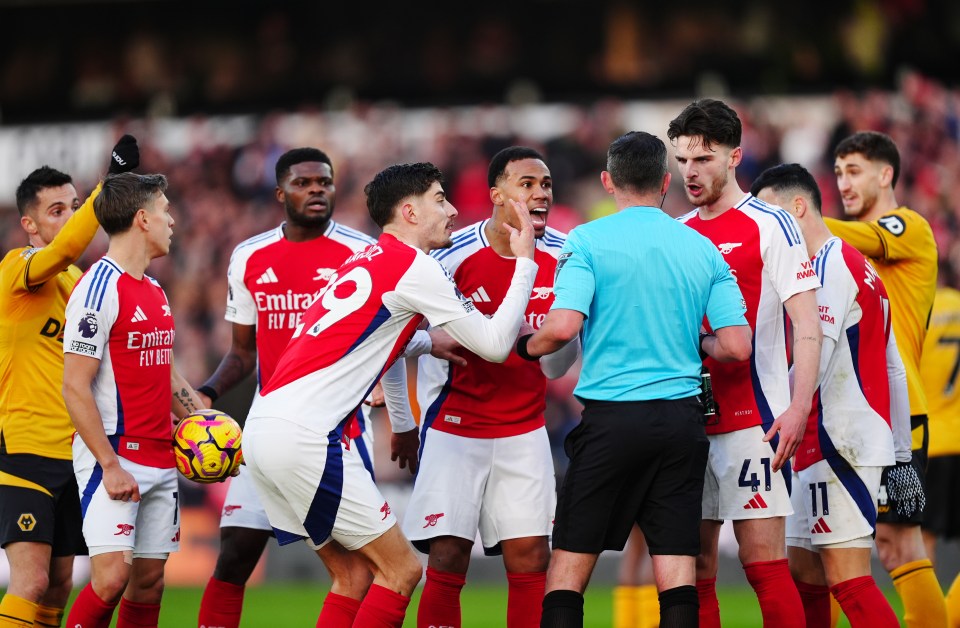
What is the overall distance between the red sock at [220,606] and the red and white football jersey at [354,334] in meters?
1.90

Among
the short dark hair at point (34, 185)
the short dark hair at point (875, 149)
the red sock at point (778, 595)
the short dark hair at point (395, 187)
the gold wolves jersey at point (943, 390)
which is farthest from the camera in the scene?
the gold wolves jersey at point (943, 390)

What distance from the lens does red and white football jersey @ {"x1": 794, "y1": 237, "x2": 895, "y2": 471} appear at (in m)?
6.67

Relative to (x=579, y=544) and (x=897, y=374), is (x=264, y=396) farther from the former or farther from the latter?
(x=897, y=374)

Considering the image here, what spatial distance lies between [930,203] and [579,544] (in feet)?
31.0

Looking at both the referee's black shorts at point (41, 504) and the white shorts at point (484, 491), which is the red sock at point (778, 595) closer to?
the white shorts at point (484, 491)

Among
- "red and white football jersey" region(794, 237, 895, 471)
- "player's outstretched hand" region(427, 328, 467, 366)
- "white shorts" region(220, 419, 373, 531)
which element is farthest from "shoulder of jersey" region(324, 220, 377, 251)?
"red and white football jersey" region(794, 237, 895, 471)

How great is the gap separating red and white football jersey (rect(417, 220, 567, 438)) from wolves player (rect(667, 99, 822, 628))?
108 cm

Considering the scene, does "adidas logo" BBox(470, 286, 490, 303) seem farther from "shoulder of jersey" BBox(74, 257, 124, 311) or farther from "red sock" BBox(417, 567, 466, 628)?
"shoulder of jersey" BBox(74, 257, 124, 311)

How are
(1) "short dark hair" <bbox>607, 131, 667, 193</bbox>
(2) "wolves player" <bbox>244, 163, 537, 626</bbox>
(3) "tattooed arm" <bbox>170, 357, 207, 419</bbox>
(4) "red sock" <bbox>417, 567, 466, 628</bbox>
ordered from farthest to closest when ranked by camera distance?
(3) "tattooed arm" <bbox>170, 357, 207, 419</bbox> < (4) "red sock" <bbox>417, 567, 466, 628</bbox> < (1) "short dark hair" <bbox>607, 131, 667, 193</bbox> < (2) "wolves player" <bbox>244, 163, 537, 626</bbox>

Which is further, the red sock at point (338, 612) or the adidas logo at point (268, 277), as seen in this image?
the adidas logo at point (268, 277)

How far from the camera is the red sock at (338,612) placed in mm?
6277

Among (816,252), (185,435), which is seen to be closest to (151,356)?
(185,435)

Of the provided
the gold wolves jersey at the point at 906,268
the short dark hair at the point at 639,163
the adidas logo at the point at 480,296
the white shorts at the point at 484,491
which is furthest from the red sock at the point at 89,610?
the gold wolves jersey at the point at 906,268

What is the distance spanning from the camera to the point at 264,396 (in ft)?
20.1
